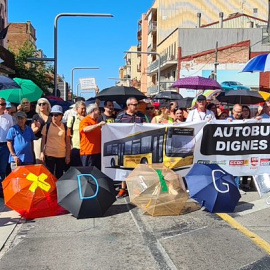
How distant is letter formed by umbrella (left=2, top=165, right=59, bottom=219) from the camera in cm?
644

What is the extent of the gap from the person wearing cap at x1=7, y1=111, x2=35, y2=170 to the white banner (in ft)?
4.49

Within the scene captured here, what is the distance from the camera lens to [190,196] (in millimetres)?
6848

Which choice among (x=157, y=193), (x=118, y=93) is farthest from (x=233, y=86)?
(x=157, y=193)

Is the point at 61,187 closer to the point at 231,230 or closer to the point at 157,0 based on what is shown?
the point at 231,230

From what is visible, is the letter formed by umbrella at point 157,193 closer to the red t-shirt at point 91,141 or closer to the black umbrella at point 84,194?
the black umbrella at point 84,194

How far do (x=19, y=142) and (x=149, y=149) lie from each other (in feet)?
7.74

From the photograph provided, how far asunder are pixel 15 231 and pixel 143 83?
252 ft

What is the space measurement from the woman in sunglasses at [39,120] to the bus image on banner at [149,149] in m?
1.27

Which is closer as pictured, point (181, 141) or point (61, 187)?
point (61, 187)

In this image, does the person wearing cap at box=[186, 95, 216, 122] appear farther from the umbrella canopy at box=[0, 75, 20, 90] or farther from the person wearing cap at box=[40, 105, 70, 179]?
the umbrella canopy at box=[0, 75, 20, 90]

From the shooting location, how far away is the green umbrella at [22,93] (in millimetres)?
10820

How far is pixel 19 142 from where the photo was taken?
7508 millimetres

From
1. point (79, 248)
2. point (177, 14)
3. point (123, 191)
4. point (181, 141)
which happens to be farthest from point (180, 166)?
point (177, 14)

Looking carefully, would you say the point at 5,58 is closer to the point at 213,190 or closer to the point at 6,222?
the point at 6,222
